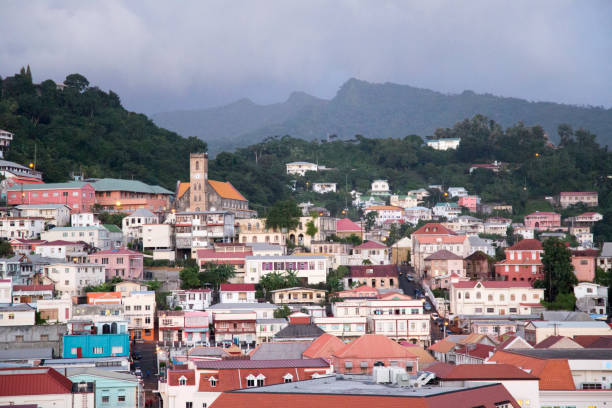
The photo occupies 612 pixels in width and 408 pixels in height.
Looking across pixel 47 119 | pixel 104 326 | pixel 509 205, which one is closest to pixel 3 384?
pixel 104 326

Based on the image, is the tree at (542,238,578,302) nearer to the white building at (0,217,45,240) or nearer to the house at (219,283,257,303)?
the house at (219,283,257,303)

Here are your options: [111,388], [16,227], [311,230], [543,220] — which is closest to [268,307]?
[311,230]

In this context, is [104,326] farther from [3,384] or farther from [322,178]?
[322,178]

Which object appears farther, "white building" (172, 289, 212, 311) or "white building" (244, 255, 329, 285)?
"white building" (244, 255, 329, 285)

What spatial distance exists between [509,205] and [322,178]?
25.6 m

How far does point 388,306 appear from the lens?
6191 cm

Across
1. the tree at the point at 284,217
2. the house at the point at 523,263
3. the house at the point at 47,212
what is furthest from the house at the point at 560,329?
the house at the point at 47,212

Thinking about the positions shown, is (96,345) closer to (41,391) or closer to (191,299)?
(41,391)

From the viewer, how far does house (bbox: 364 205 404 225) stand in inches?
4230

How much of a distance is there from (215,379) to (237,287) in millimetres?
23544

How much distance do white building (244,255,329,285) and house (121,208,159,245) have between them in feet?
40.5

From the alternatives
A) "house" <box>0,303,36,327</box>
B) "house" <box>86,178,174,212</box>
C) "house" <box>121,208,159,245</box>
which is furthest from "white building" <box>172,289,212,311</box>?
"house" <box>86,178,174,212</box>

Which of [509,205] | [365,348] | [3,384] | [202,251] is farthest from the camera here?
[509,205]

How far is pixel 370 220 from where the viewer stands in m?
102
